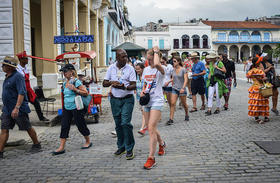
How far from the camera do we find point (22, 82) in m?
5.22

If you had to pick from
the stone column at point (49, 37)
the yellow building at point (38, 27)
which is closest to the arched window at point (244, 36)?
the yellow building at point (38, 27)

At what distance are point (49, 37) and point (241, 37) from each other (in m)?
62.6

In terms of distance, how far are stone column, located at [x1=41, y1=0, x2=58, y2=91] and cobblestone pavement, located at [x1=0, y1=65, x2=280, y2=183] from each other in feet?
19.6

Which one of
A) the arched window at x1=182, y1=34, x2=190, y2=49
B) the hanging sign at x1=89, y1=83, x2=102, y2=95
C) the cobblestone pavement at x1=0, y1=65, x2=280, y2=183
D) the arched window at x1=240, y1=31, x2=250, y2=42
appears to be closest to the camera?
the cobblestone pavement at x1=0, y1=65, x2=280, y2=183

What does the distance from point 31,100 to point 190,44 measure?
202 feet

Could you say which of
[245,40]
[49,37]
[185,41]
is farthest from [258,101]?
[245,40]

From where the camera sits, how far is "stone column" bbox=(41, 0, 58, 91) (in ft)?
41.0

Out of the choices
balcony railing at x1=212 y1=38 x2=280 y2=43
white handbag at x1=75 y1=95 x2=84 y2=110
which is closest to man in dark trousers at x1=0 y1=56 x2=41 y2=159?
white handbag at x1=75 y1=95 x2=84 y2=110

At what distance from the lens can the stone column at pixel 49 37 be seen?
12508 millimetres

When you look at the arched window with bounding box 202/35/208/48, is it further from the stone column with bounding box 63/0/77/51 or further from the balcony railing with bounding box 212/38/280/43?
the stone column with bounding box 63/0/77/51

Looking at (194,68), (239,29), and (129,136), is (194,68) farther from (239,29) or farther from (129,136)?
(239,29)

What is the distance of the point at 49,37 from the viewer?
1260cm

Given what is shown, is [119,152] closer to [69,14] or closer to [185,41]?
[69,14]

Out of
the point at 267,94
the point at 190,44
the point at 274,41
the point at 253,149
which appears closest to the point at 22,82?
the point at 253,149
